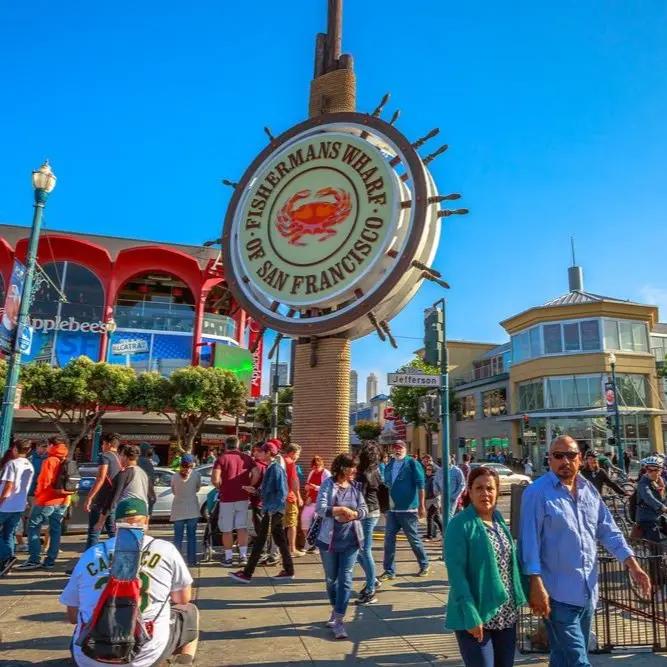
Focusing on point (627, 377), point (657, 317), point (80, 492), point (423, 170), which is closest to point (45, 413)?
point (80, 492)

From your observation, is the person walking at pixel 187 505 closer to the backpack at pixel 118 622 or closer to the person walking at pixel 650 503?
the backpack at pixel 118 622

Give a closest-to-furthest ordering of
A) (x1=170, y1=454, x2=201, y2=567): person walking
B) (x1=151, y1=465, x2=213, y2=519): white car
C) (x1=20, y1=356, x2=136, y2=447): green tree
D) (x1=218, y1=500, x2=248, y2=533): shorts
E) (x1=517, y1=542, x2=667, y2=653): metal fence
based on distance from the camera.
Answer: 1. (x1=517, y1=542, x2=667, y2=653): metal fence
2. (x1=170, y1=454, x2=201, y2=567): person walking
3. (x1=218, y1=500, x2=248, y2=533): shorts
4. (x1=151, y1=465, x2=213, y2=519): white car
5. (x1=20, y1=356, x2=136, y2=447): green tree

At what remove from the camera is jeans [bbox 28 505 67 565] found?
8180 mm

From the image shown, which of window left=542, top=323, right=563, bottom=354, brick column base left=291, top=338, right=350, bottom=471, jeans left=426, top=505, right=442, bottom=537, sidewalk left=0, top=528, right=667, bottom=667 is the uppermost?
window left=542, top=323, right=563, bottom=354

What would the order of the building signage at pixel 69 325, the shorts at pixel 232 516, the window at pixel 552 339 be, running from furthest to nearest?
the window at pixel 552 339 → the building signage at pixel 69 325 → the shorts at pixel 232 516

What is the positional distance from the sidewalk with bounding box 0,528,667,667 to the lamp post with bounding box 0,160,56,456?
3.79 metres

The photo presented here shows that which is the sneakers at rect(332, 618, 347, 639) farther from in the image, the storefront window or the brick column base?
the storefront window

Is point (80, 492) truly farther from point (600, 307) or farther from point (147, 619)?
point (600, 307)

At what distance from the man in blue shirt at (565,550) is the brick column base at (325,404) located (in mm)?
7511

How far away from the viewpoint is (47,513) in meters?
8.38

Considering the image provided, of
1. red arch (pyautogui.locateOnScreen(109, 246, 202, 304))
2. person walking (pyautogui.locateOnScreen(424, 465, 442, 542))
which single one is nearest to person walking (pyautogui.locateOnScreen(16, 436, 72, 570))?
person walking (pyautogui.locateOnScreen(424, 465, 442, 542))

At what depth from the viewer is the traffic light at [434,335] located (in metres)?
9.37

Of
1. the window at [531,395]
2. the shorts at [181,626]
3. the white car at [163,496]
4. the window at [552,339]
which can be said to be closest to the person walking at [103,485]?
the shorts at [181,626]

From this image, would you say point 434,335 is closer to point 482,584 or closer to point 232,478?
point 232,478
